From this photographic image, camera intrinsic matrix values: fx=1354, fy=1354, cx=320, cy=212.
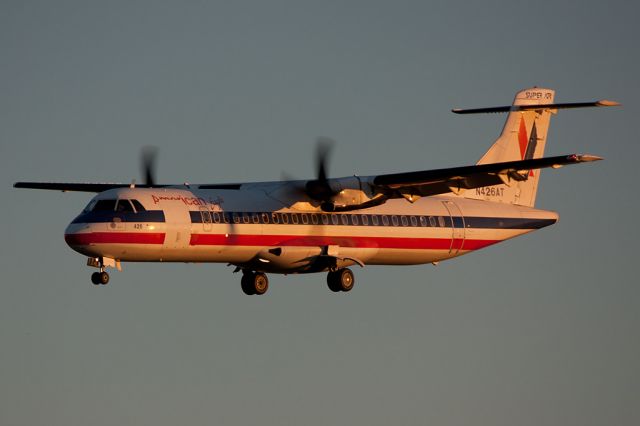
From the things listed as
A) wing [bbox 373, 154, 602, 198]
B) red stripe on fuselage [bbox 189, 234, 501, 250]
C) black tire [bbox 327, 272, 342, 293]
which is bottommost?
black tire [bbox 327, 272, 342, 293]

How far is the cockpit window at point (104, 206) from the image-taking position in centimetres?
3816

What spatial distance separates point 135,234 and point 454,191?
34.0 ft

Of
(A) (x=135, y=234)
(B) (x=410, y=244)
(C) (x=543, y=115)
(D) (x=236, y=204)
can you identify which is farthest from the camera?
(C) (x=543, y=115)

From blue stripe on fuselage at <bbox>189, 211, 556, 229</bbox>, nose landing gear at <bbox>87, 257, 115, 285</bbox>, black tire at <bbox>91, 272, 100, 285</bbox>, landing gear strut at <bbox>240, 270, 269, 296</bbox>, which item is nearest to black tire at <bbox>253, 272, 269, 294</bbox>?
landing gear strut at <bbox>240, 270, 269, 296</bbox>

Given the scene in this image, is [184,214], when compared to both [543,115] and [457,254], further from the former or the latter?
[543,115]

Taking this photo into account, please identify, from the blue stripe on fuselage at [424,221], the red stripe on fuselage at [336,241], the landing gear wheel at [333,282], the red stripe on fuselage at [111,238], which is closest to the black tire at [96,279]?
the red stripe on fuselage at [111,238]

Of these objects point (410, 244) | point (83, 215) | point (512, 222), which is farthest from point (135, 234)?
point (512, 222)

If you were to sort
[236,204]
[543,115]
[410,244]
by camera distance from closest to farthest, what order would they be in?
[236,204]
[410,244]
[543,115]

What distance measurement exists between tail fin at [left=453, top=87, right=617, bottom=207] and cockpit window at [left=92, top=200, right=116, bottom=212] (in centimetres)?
1468

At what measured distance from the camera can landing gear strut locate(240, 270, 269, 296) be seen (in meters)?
42.4

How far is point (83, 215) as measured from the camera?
38156mm

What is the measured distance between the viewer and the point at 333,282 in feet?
139

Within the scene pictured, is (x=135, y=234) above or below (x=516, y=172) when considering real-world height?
below

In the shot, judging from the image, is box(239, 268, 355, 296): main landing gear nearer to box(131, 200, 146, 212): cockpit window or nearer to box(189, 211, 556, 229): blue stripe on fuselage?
box(189, 211, 556, 229): blue stripe on fuselage
